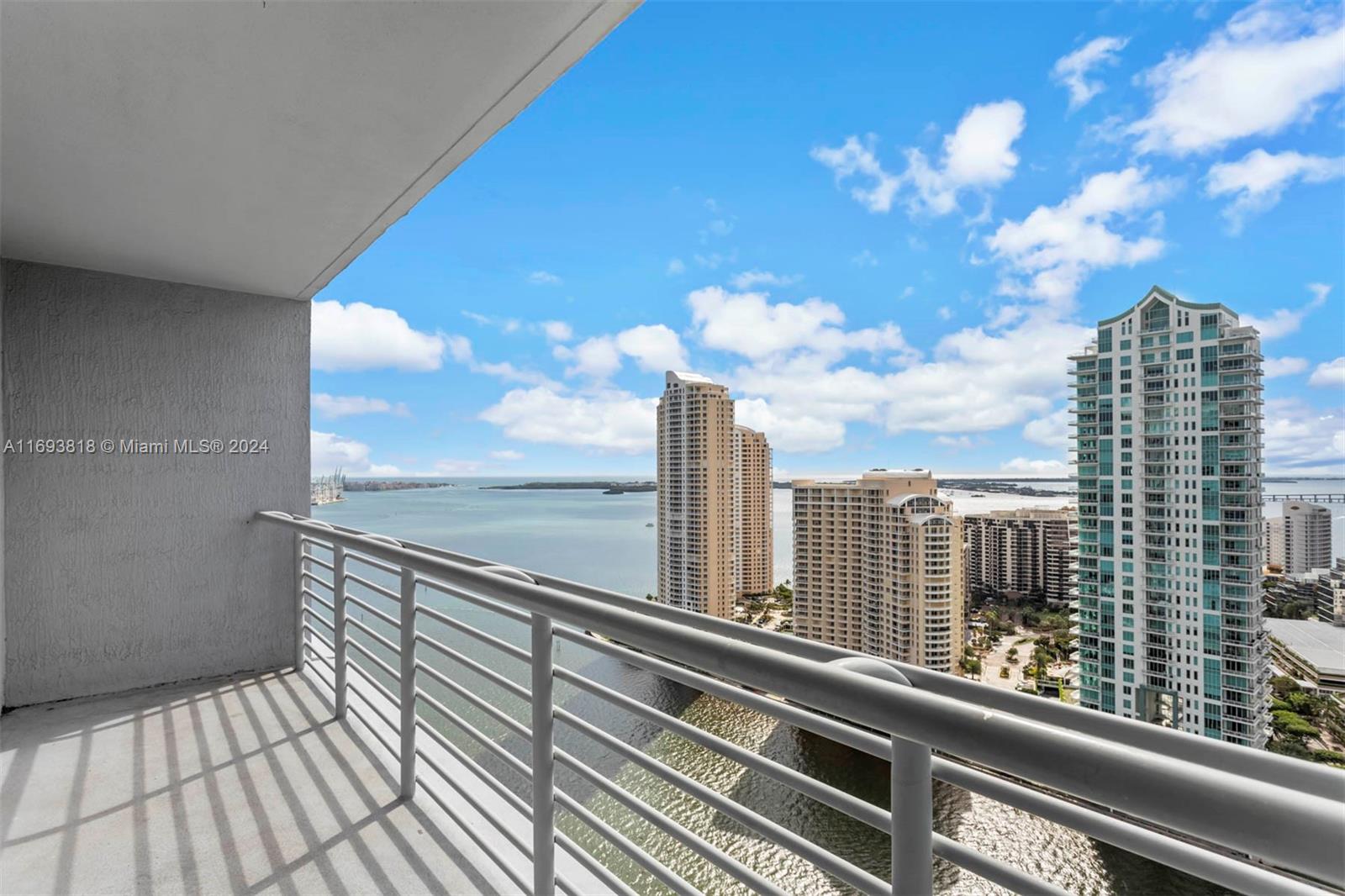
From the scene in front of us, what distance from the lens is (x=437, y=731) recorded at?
189cm

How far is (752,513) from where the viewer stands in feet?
28.8

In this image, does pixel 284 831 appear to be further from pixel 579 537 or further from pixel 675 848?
pixel 579 537

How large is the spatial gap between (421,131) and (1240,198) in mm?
17018

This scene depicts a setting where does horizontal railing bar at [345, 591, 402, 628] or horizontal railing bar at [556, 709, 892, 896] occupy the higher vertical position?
horizontal railing bar at [556, 709, 892, 896]

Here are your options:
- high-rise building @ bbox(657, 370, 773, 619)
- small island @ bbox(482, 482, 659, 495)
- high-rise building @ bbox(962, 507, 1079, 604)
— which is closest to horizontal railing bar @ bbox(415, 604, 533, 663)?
high-rise building @ bbox(962, 507, 1079, 604)

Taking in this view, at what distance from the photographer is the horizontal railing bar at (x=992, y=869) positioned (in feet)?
1.72

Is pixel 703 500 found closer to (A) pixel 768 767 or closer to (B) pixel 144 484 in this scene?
(B) pixel 144 484

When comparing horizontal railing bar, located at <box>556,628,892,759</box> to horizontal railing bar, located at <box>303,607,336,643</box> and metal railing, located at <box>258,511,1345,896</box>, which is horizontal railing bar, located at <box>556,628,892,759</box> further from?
horizontal railing bar, located at <box>303,607,336,643</box>

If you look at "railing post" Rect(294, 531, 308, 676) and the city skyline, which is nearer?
"railing post" Rect(294, 531, 308, 676)

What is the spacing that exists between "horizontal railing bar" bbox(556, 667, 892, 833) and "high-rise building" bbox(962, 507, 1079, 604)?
466cm

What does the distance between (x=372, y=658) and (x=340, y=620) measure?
38 centimetres

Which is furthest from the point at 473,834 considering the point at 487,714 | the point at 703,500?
the point at 703,500

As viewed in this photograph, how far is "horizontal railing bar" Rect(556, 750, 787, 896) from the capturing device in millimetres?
818

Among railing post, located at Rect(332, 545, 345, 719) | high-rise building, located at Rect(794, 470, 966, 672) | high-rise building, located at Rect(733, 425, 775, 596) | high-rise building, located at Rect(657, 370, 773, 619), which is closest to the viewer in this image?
railing post, located at Rect(332, 545, 345, 719)
